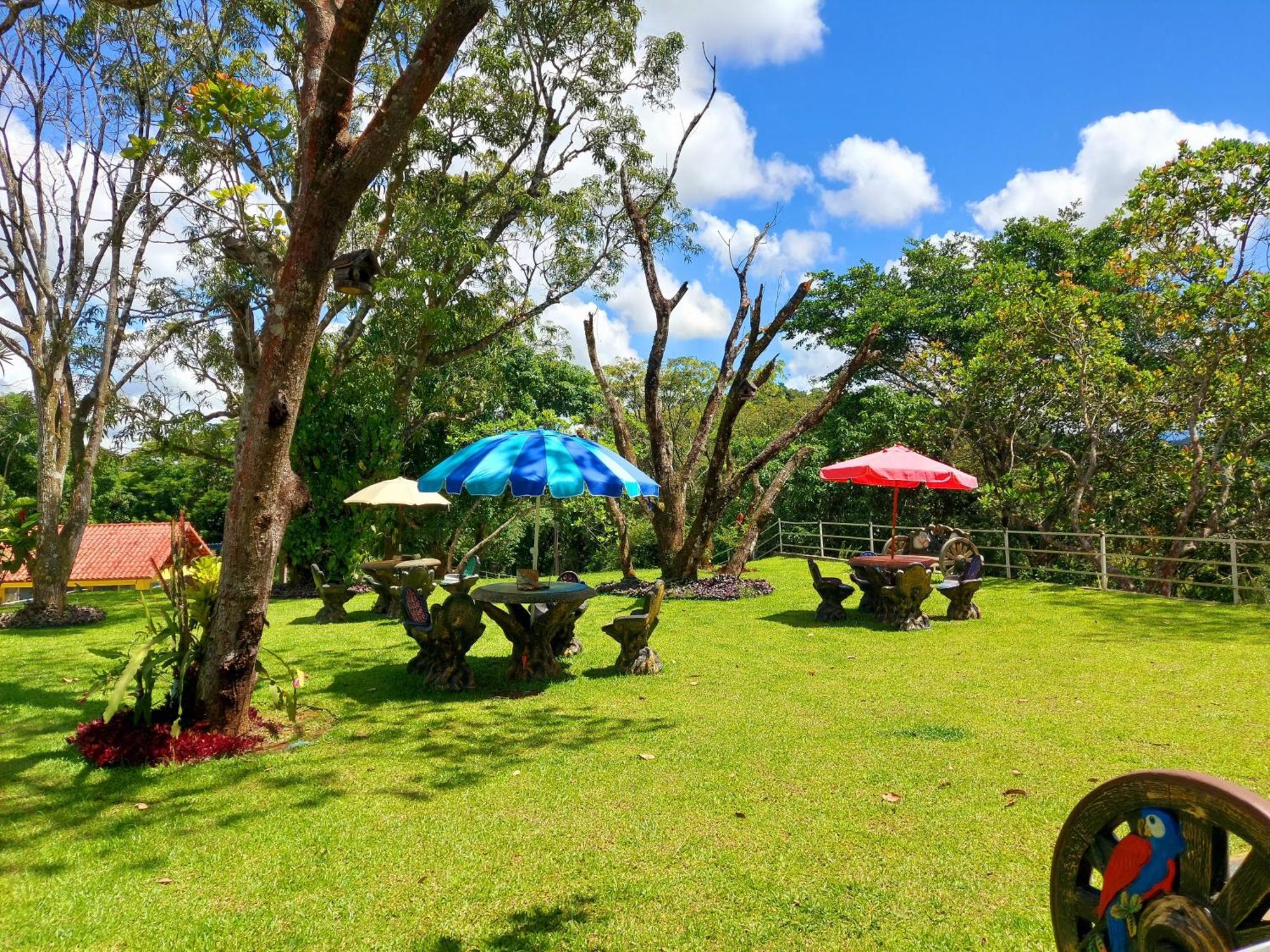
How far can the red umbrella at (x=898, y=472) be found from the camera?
9.48m

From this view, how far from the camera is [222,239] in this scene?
4.79 m

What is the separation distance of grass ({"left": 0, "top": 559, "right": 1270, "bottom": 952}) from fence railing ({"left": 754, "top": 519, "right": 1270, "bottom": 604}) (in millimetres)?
4761

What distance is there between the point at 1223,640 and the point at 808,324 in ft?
52.8

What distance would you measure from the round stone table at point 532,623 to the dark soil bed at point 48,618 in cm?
749

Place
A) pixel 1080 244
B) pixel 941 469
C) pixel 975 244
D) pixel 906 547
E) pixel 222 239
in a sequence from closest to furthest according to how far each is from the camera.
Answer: pixel 222 239, pixel 941 469, pixel 906 547, pixel 1080 244, pixel 975 244

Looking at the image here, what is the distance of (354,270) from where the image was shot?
4797 millimetres

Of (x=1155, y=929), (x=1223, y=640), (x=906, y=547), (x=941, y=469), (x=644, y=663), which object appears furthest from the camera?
(x=906, y=547)

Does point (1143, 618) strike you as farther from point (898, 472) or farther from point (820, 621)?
point (820, 621)

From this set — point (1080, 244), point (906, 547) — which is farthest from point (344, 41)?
point (1080, 244)

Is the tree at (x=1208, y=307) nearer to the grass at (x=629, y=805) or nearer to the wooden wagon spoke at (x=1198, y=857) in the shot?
the grass at (x=629, y=805)

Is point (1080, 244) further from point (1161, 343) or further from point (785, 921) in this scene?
point (785, 921)

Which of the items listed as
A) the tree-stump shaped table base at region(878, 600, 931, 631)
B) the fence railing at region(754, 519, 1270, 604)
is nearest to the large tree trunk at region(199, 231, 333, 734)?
the tree-stump shaped table base at region(878, 600, 931, 631)

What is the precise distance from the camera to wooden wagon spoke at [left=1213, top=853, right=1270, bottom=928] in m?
1.42

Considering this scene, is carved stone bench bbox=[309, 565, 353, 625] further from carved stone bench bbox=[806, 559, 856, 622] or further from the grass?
carved stone bench bbox=[806, 559, 856, 622]
